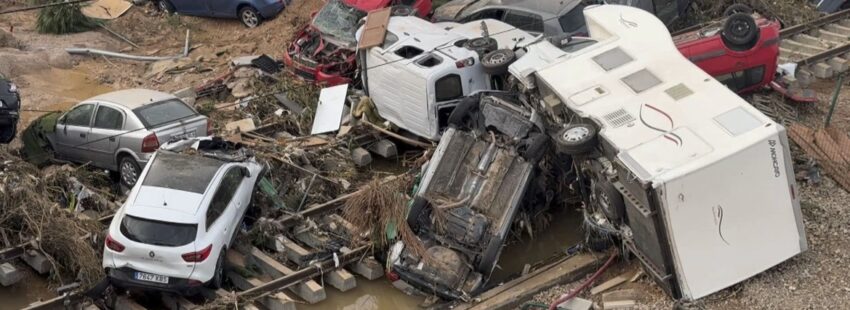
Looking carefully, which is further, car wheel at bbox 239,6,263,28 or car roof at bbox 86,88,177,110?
car wheel at bbox 239,6,263,28

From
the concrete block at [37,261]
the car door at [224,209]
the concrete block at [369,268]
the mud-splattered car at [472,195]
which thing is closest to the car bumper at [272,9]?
the mud-splattered car at [472,195]

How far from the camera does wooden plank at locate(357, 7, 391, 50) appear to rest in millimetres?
16266

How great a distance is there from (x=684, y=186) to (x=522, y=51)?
424 centimetres

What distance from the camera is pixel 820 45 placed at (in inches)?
736

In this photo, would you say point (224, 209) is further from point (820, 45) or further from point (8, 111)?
point (820, 45)

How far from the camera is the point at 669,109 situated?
12.3 meters

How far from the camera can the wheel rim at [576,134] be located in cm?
1229

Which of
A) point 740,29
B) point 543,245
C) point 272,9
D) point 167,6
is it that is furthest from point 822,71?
point 167,6

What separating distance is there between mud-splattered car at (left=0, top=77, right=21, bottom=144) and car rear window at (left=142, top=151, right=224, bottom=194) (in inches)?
120

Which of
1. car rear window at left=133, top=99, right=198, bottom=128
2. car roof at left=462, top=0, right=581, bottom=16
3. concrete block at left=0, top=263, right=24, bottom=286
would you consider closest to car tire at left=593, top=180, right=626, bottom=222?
car roof at left=462, top=0, right=581, bottom=16

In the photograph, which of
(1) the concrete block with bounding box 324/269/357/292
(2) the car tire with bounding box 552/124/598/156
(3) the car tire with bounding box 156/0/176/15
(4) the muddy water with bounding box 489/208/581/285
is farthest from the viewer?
(3) the car tire with bounding box 156/0/176/15

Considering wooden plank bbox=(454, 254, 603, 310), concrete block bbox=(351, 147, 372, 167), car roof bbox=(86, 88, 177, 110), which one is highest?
car roof bbox=(86, 88, 177, 110)

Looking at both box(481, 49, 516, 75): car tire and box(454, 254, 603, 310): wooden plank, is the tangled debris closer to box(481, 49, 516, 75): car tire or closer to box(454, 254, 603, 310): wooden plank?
box(454, 254, 603, 310): wooden plank

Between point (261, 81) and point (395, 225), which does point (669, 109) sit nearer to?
point (395, 225)
